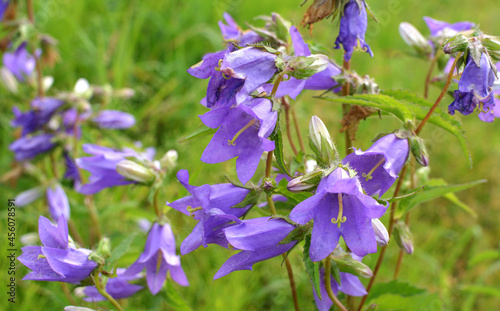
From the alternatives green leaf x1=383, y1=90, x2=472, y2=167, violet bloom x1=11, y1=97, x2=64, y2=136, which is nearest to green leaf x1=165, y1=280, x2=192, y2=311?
green leaf x1=383, y1=90, x2=472, y2=167

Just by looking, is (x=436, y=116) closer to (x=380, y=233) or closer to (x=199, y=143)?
(x=380, y=233)

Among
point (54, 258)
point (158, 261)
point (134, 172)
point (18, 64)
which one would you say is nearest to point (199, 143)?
point (18, 64)

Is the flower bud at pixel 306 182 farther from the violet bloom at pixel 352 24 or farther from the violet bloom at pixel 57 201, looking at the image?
the violet bloom at pixel 57 201

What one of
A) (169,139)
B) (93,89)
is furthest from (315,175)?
(169,139)

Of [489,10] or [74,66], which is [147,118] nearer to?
[74,66]

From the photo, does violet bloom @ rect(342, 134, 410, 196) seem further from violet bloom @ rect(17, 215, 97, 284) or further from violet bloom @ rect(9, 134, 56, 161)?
violet bloom @ rect(9, 134, 56, 161)
